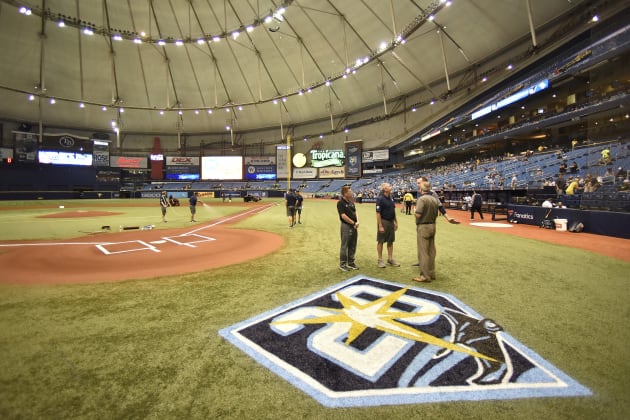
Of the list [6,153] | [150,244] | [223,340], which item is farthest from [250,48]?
[223,340]

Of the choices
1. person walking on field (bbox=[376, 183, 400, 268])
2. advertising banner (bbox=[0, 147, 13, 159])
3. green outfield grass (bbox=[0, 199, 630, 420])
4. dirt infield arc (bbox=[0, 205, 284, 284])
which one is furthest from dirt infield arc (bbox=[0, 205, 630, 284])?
advertising banner (bbox=[0, 147, 13, 159])

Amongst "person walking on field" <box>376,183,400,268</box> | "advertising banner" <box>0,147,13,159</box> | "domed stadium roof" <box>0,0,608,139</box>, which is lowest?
"person walking on field" <box>376,183,400,268</box>

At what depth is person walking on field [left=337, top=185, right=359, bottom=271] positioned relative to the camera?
6.61 metres

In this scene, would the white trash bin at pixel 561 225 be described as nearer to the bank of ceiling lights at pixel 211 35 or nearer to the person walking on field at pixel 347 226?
the person walking on field at pixel 347 226

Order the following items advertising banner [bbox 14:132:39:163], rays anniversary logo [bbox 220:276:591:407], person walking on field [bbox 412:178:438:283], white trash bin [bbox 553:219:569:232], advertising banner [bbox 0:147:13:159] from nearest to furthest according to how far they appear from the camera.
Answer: rays anniversary logo [bbox 220:276:591:407]
person walking on field [bbox 412:178:438:283]
white trash bin [bbox 553:219:569:232]
advertising banner [bbox 0:147:13:159]
advertising banner [bbox 14:132:39:163]

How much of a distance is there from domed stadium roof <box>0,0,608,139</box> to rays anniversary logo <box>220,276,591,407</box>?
28.7 m

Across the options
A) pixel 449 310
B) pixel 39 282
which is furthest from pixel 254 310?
pixel 39 282

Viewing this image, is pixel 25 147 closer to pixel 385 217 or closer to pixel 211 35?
pixel 211 35

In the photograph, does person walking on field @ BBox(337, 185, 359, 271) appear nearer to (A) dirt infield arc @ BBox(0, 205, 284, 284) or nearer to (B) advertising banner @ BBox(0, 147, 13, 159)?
(A) dirt infield arc @ BBox(0, 205, 284, 284)

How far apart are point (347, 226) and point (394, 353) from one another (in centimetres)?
384

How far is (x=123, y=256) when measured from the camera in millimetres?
7875

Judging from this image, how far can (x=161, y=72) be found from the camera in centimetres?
4491

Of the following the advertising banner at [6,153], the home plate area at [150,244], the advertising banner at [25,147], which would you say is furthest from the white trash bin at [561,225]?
the advertising banner at [6,153]

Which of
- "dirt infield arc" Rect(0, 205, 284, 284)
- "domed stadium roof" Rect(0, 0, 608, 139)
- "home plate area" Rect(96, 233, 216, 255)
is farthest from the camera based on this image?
"domed stadium roof" Rect(0, 0, 608, 139)
